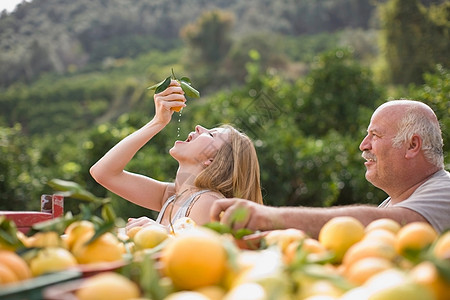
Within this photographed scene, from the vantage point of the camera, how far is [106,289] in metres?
0.92

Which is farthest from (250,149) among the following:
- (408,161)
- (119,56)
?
(119,56)

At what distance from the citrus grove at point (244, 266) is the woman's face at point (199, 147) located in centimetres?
182

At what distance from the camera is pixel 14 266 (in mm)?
1062

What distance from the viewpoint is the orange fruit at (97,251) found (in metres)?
1.21

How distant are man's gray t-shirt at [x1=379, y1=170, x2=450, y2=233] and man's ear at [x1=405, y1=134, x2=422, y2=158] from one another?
0.21 meters

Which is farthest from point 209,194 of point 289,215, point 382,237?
point 382,237

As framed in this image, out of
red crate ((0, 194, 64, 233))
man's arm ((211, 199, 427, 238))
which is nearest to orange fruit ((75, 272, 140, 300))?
man's arm ((211, 199, 427, 238))

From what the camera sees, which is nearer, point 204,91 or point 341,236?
point 341,236

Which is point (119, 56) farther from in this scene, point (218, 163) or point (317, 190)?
point (218, 163)

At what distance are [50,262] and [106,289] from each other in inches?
10.1

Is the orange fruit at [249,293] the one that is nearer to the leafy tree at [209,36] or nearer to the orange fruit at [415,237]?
the orange fruit at [415,237]

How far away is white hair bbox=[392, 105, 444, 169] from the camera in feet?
8.91

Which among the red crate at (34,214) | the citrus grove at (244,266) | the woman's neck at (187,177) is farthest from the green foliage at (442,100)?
the citrus grove at (244,266)

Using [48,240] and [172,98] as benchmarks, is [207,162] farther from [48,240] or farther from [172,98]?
[48,240]
